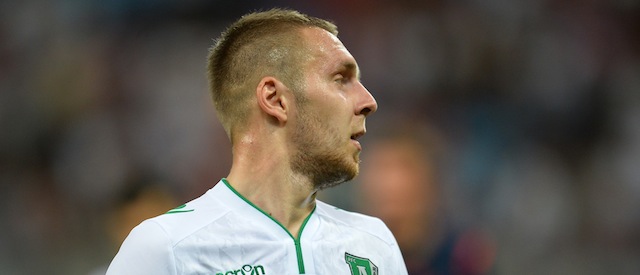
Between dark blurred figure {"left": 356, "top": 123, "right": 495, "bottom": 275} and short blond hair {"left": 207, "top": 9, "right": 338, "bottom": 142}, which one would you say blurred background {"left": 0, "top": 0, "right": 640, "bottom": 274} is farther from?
short blond hair {"left": 207, "top": 9, "right": 338, "bottom": 142}

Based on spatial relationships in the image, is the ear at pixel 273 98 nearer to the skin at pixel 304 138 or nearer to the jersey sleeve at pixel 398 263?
the skin at pixel 304 138

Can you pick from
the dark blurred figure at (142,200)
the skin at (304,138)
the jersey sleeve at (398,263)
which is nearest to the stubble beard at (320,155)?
the skin at (304,138)

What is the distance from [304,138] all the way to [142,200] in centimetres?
265

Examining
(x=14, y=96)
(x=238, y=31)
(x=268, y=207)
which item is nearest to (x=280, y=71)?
(x=238, y=31)

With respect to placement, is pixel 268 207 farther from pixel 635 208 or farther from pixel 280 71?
pixel 635 208

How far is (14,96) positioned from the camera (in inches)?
195

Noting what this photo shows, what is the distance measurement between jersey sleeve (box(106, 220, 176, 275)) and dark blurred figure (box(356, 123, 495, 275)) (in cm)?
265

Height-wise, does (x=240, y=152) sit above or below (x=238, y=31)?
below

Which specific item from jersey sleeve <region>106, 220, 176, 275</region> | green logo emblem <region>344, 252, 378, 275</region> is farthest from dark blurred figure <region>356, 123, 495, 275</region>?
jersey sleeve <region>106, 220, 176, 275</region>

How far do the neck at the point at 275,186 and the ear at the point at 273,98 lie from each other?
11 cm

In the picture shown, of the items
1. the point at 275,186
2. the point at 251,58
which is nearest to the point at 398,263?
the point at 275,186

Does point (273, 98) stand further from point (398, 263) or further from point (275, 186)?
point (398, 263)

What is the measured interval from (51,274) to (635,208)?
3546mm

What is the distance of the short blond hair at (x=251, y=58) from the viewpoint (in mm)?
2406
